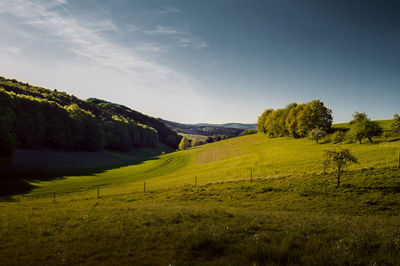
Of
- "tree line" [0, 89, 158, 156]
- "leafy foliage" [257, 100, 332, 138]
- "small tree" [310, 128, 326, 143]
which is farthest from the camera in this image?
"leafy foliage" [257, 100, 332, 138]

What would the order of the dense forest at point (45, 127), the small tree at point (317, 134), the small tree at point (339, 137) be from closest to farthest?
the small tree at point (339, 137), the dense forest at point (45, 127), the small tree at point (317, 134)

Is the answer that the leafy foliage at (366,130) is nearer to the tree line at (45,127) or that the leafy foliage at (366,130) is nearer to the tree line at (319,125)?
the tree line at (319,125)

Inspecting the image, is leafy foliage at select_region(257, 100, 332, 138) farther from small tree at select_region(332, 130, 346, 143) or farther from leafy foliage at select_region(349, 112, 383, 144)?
leafy foliage at select_region(349, 112, 383, 144)

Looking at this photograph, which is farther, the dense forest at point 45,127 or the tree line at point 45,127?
the tree line at point 45,127

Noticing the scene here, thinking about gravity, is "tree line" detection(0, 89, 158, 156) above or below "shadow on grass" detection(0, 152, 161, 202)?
above

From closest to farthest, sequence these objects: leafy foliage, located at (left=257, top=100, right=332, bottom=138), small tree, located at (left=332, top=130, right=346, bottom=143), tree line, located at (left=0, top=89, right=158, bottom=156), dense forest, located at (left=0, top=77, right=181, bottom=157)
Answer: small tree, located at (left=332, top=130, right=346, bottom=143) < dense forest, located at (left=0, top=77, right=181, bottom=157) < tree line, located at (left=0, top=89, right=158, bottom=156) < leafy foliage, located at (left=257, top=100, right=332, bottom=138)

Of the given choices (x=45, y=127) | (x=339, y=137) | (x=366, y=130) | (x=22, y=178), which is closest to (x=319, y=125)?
(x=339, y=137)

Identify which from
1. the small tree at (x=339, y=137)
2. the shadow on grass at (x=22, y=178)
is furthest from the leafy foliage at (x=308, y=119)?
the shadow on grass at (x=22, y=178)

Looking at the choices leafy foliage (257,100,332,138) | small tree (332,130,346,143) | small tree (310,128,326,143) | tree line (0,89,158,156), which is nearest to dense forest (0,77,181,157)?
tree line (0,89,158,156)

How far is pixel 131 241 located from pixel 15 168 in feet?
205

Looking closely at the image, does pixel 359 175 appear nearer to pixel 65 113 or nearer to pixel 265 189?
pixel 265 189

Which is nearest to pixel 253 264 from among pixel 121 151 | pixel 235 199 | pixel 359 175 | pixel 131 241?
pixel 131 241

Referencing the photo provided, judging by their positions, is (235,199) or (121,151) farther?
(121,151)

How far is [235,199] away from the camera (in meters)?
22.6
